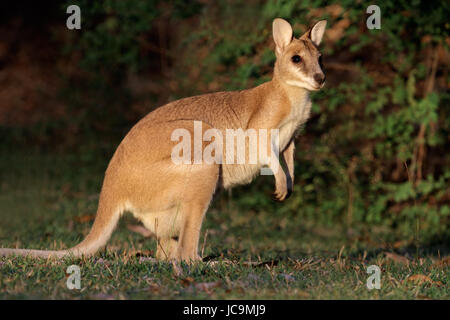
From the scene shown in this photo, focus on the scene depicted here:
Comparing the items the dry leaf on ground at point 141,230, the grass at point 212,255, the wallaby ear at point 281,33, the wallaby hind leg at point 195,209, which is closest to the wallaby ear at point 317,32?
the wallaby ear at point 281,33

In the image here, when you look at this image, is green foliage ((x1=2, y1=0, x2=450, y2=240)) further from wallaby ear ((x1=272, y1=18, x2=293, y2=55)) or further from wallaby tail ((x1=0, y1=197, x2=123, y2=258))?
wallaby tail ((x1=0, y1=197, x2=123, y2=258))

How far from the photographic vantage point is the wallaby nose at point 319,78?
4625mm

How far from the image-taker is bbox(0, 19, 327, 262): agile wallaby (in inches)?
173

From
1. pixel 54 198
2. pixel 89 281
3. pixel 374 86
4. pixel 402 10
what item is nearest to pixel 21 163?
pixel 54 198

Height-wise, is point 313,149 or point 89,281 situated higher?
point 313,149

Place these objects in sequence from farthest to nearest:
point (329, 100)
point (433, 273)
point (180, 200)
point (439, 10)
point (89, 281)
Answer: point (329, 100) → point (439, 10) → point (180, 200) → point (433, 273) → point (89, 281)

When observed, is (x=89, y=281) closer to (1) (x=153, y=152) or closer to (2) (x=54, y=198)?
(1) (x=153, y=152)

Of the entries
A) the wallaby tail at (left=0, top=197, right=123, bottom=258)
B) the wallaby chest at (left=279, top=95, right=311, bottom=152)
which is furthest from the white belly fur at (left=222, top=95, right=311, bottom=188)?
the wallaby tail at (left=0, top=197, right=123, bottom=258)

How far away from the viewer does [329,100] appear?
302 inches

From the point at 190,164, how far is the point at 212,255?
0.92 metres

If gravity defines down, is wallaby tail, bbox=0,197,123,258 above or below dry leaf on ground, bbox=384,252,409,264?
above

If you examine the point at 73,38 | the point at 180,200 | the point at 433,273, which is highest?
the point at 73,38

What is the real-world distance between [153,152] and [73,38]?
7.02m

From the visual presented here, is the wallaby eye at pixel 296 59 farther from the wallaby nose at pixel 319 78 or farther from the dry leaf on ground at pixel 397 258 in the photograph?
the dry leaf on ground at pixel 397 258
